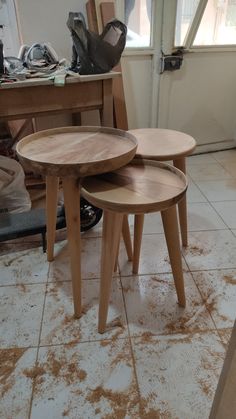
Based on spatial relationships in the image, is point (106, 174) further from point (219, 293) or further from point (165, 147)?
point (219, 293)

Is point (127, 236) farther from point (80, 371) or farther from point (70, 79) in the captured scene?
point (70, 79)

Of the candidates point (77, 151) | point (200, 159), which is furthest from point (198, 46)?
point (77, 151)

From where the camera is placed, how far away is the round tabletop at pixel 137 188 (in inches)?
38.1

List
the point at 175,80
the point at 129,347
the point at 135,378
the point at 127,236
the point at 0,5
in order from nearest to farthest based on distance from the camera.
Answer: the point at 135,378
the point at 129,347
the point at 127,236
the point at 0,5
the point at 175,80

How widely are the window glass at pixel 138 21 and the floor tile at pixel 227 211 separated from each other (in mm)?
1428

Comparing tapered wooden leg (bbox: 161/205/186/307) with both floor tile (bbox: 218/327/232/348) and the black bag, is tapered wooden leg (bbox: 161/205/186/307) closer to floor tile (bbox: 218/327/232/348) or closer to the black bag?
floor tile (bbox: 218/327/232/348)

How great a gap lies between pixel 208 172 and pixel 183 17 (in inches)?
49.5

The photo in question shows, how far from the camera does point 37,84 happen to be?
1.49 meters

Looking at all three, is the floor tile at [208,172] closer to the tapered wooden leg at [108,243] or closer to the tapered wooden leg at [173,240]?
the tapered wooden leg at [173,240]

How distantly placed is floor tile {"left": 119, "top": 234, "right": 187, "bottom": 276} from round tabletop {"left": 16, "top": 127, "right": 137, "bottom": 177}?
2.28 ft

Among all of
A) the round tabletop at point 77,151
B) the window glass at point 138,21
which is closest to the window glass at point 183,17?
the window glass at point 138,21

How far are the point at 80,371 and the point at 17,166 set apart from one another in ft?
4.09

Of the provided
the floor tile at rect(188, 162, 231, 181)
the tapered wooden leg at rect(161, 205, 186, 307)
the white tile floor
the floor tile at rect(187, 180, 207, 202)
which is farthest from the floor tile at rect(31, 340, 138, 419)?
the floor tile at rect(188, 162, 231, 181)

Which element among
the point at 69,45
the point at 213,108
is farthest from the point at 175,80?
the point at 69,45
